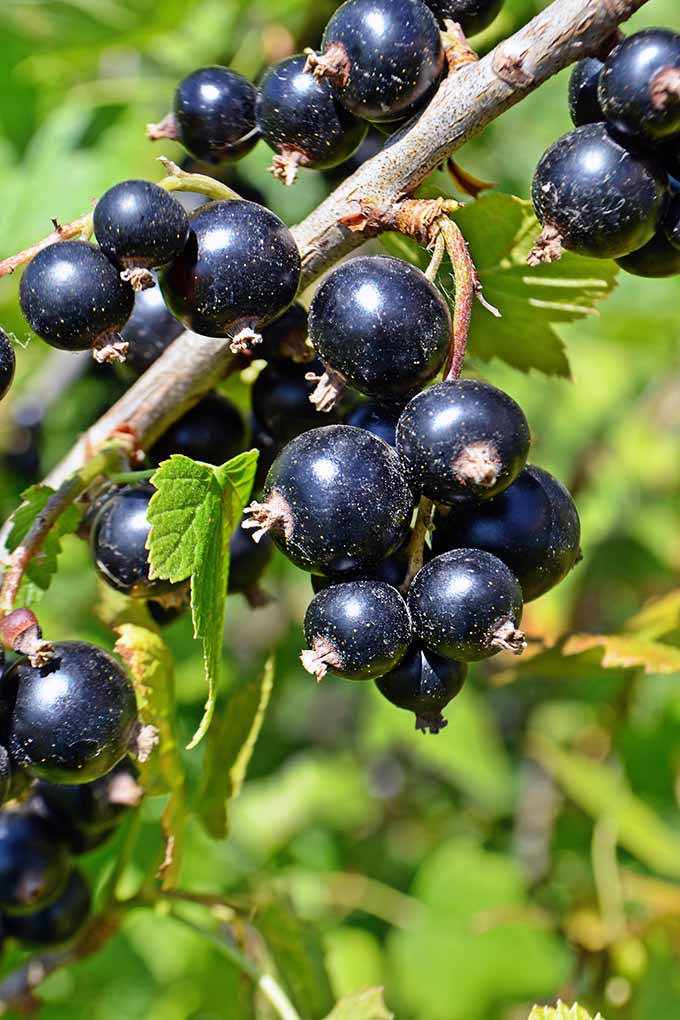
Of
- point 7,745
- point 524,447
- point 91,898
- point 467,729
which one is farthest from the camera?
point 467,729

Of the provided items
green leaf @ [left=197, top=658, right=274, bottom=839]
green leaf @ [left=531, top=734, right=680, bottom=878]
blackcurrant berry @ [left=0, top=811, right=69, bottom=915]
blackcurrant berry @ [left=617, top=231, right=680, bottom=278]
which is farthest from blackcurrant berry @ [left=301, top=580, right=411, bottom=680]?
green leaf @ [left=531, top=734, right=680, bottom=878]

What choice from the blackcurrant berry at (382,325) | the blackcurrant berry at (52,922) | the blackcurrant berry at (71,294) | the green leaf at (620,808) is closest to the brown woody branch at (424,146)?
the blackcurrant berry at (382,325)

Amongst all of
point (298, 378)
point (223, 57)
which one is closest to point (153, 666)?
point (298, 378)

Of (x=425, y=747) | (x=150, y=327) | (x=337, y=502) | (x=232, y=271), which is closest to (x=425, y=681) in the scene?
(x=337, y=502)

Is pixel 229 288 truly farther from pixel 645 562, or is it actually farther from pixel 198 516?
Answer: pixel 645 562

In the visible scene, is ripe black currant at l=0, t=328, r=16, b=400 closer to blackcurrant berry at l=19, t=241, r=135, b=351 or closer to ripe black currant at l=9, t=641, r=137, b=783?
blackcurrant berry at l=19, t=241, r=135, b=351

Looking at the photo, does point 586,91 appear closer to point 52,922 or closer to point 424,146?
point 424,146

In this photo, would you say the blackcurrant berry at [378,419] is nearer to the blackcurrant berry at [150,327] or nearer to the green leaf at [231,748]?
the blackcurrant berry at [150,327]
